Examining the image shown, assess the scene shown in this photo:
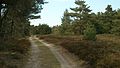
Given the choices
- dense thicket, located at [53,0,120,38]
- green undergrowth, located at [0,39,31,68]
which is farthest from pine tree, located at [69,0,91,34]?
green undergrowth, located at [0,39,31,68]

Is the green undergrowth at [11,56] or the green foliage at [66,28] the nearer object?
the green undergrowth at [11,56]

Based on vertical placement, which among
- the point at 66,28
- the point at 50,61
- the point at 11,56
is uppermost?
the point at 66,28

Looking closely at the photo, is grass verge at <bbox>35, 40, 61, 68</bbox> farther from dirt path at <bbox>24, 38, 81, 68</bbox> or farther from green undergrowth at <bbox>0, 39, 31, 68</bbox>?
green undergrowth at <bbox>0, 39, 31, 68</bbox>

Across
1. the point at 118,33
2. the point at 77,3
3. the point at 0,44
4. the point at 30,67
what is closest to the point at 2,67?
the point at 30,67

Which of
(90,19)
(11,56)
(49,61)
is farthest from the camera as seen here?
(90,19)

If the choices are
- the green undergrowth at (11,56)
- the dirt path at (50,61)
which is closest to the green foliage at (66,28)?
the green undergrowth at (11,56)

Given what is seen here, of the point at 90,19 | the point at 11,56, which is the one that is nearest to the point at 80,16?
the point at 90,19

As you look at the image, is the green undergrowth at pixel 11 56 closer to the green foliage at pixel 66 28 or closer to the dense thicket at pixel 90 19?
the dense thicket at pixel 90 19

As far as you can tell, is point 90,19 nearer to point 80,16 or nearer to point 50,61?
point 80,16

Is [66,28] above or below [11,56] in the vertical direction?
above

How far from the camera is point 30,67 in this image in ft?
64.5

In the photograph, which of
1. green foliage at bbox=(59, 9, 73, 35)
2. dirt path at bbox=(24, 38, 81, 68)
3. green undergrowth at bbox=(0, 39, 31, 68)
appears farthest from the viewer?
green foliage at bbox=(59, 9, 73, 35)

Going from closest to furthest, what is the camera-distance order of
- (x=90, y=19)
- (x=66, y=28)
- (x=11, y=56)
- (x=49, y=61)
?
(x=49, y=61) → (x=11, y=56) → (x=90, y=19) → (x=66, y=28)

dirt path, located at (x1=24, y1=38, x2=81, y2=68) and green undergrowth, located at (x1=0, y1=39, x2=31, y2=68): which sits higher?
green undergrowth, located at (x1=0, y1=39, x2=31, y2=68)
